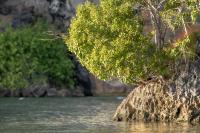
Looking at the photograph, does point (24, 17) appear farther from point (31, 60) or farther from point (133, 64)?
point (133, 64)

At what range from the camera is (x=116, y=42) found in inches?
1797

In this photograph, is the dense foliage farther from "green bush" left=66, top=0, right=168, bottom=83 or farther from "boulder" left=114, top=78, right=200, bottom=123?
"boulder" left=114, top=78, right=200, bottom=123

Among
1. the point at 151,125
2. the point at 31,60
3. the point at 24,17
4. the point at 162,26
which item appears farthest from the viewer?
the point at 24,17

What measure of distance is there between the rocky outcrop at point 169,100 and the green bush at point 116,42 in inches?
49.5

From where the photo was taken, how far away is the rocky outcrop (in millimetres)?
46844

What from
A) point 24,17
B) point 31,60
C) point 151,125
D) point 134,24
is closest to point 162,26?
point 134,24

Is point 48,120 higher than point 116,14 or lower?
lower

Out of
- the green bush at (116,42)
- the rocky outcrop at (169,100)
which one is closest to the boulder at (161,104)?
the rocky outcrop at (169,100)

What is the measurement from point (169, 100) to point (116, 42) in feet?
17.2

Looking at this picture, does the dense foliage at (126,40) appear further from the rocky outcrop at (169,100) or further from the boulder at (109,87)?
the boulder at (109,87)

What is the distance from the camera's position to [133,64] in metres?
45.9

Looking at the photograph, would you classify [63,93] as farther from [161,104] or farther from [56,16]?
[161,104]

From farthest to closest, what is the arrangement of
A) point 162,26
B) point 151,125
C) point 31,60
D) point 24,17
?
point 24,17
point 31,60
point 162,26
point 151,125

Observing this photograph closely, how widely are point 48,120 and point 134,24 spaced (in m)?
9.32
